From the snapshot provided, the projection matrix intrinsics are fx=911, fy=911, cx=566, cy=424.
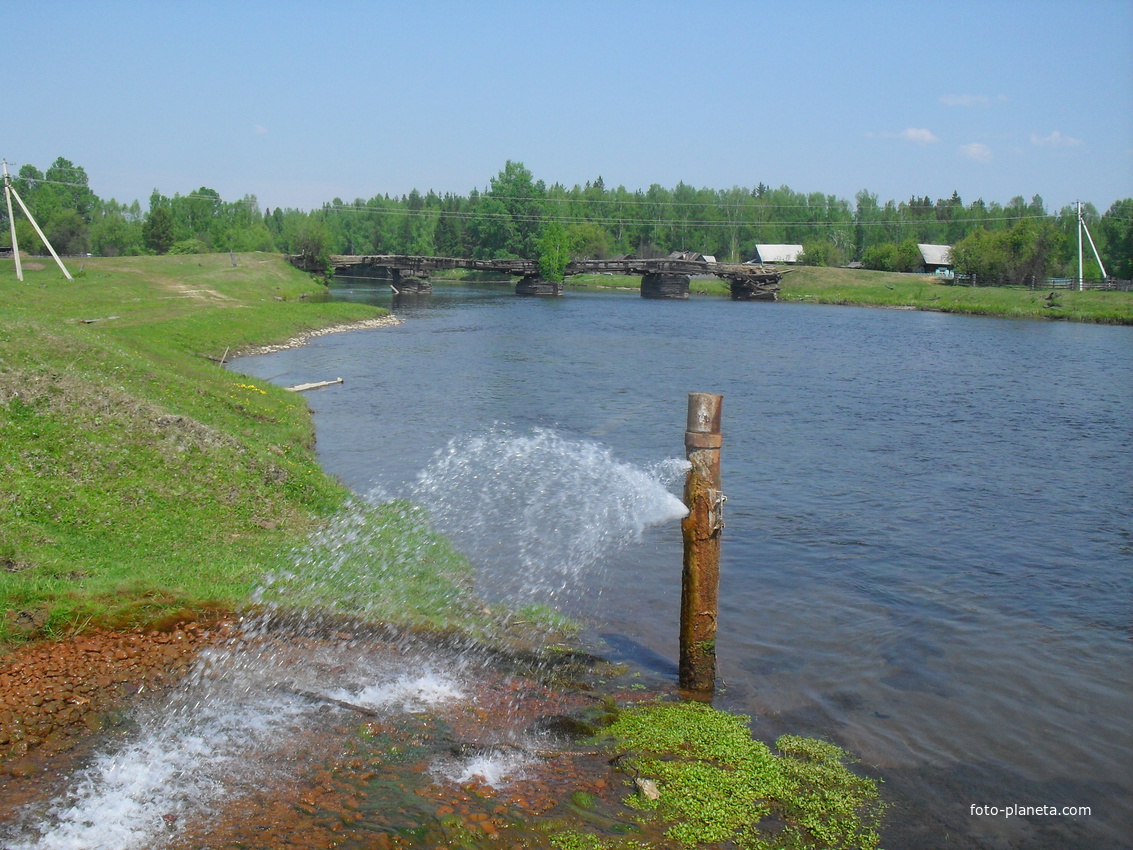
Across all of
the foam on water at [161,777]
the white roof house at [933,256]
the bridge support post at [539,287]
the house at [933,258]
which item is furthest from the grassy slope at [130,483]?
the white roof house at [933,256]

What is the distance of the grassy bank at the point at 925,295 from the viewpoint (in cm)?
8312

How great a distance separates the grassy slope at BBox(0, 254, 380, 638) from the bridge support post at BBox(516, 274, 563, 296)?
307 feet

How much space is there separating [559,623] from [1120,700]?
780 cm

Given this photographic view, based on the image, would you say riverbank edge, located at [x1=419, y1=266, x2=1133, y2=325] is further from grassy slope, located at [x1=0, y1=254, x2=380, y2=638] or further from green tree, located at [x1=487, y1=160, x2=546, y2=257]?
grassy slope, located at [x1=0, y1=254, x2=380, y2=638]

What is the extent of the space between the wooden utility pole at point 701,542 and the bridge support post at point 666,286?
113 m

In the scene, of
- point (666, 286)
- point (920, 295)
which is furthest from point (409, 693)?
point (666, 286)

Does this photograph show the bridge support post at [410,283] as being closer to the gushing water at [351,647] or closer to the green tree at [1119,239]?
the green tree at [1119,239]

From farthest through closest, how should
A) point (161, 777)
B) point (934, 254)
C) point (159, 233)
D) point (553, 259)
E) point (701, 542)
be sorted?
1. point (934, 254)
2. point (159, 233)
3. point (553, 259)
4. point (701, 542)
5. point (161, 777)

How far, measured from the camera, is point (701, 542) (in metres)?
11.1

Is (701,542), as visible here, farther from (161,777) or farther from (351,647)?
→ (161,777)

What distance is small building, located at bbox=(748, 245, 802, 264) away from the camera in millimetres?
177875

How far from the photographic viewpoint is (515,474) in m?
21.8

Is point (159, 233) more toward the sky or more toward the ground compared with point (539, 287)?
more toward the sky

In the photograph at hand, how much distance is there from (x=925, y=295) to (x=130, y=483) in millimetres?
103542
